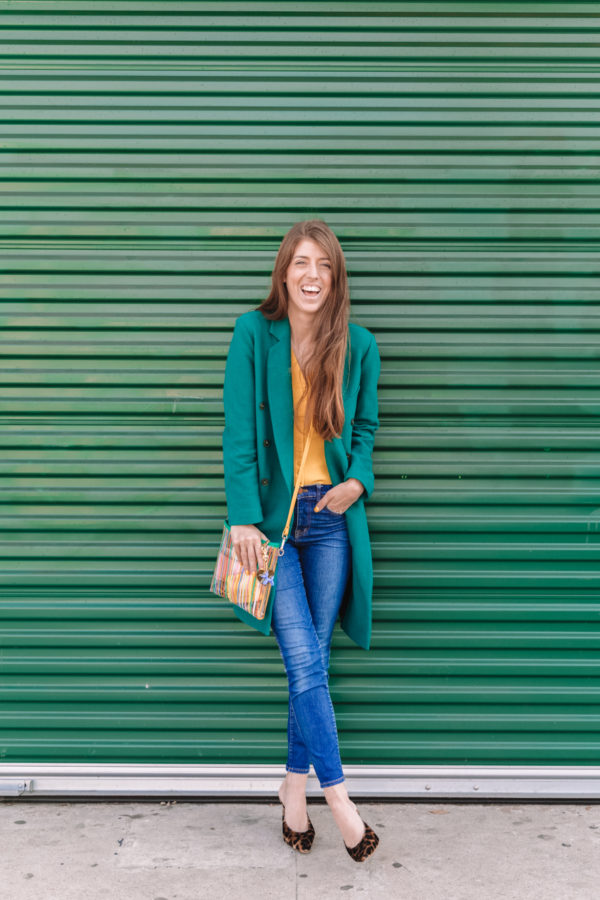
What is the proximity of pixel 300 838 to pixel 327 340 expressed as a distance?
189cm

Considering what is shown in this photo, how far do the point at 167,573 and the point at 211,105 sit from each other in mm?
2031

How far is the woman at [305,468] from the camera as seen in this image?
2.76m

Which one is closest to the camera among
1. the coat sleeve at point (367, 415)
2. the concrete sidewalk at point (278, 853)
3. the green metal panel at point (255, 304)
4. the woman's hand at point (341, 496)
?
the concrete sidewalk at point (278, 853)

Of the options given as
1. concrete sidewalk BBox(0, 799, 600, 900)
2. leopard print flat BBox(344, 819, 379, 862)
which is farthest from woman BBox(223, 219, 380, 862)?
concrete sidewalk BBox(0, 799, 600, 900)

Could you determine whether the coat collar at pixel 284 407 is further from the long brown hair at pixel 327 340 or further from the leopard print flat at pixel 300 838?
the leopard print flat at pixel 300 838

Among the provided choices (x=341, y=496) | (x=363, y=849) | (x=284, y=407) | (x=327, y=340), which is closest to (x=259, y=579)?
(x=341, y=496)

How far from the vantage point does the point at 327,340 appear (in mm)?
2793

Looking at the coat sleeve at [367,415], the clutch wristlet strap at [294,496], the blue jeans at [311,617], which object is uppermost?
the coat sleeve at [367,415]

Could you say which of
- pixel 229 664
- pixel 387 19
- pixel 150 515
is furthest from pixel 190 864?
pixel 387 19

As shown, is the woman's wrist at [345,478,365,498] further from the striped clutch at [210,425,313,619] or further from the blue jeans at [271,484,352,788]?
the striped clutch at [210,425,313,619]

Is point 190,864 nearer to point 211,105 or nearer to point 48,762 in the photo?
point 48,762

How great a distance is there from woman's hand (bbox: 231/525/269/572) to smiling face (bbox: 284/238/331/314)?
836mm

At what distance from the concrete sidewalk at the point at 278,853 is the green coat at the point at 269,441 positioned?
0.91 meters

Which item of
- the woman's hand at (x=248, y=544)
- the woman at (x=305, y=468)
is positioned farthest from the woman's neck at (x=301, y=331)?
the woman's hand at (x=248, y=544)
